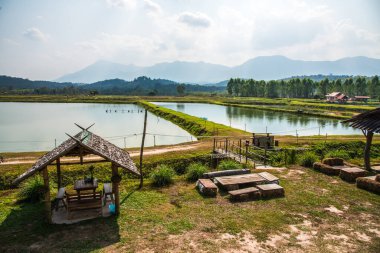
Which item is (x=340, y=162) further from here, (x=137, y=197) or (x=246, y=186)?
(x=137, y=197)

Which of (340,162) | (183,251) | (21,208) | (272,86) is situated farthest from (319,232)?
(272,86)

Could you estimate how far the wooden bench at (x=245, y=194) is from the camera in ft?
50.3

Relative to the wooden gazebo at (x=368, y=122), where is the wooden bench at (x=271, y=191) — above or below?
below

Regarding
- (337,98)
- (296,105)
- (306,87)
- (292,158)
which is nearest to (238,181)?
(292,158)

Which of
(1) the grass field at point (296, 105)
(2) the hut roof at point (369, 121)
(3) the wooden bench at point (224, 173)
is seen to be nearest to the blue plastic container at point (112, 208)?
(3) the wooden bench at point (224, 173)

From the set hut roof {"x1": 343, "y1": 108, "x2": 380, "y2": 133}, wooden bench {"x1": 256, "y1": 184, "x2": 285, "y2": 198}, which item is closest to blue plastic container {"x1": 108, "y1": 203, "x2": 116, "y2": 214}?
wooden bench {"x1": 256, "y1": 184, "x2": 285, "y2": 198}

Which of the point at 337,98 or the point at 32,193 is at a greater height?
the point at 337,98

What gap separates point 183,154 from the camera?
25391 millimetres

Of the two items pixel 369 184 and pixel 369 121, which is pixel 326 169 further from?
pixel 369 121

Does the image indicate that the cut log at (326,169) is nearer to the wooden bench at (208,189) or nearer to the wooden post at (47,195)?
the wooden bench at (208,189)

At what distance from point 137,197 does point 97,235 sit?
14.8ft

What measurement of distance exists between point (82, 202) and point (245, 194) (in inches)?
339

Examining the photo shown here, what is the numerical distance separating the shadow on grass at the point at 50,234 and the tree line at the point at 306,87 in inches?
5256

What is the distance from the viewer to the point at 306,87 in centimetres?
13362
